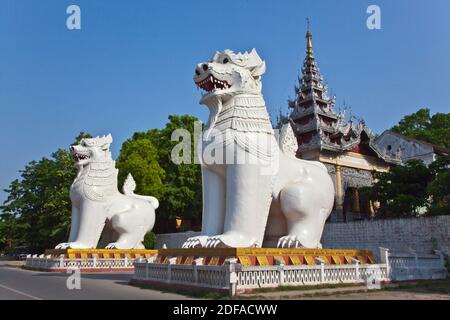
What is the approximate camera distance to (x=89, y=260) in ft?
50.4

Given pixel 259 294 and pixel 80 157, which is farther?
pixel 80 157

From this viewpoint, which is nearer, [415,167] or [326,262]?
[326,262]

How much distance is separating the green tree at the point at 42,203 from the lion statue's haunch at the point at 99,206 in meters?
9.30

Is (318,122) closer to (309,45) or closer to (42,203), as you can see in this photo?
(309,45)

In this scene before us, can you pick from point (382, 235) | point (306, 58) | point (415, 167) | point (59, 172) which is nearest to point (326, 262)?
point (382, 235)

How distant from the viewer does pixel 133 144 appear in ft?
85.9

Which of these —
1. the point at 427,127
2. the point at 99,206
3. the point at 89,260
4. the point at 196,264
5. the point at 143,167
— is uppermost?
the point at 427,127

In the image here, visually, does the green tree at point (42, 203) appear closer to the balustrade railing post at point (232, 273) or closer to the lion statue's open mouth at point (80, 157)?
the lion statue's open mouth at point (80, 157)

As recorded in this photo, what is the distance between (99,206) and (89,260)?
1.88 meters

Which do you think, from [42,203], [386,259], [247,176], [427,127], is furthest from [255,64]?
[427,127]

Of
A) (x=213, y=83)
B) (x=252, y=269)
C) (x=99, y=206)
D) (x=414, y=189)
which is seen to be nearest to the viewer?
(x=252, y=269)

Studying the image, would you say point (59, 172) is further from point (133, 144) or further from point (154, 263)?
point (154, 263)

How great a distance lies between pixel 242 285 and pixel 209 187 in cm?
248

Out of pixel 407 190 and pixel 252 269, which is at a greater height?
pixel 407 190
